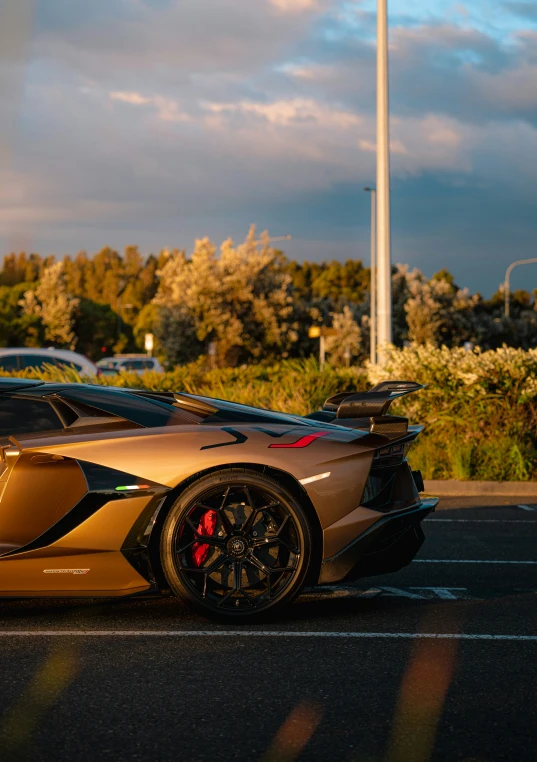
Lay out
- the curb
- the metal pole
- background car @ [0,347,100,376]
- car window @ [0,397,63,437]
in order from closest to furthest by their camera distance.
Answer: car window @ [0,397,63,437] < the curb < the metal pole < background car @ [0,347,100,376]

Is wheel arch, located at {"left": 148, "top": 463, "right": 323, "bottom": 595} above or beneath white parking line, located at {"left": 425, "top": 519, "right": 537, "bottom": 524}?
above

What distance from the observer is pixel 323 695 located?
4.41 metres

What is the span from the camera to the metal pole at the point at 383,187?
58.6 ft

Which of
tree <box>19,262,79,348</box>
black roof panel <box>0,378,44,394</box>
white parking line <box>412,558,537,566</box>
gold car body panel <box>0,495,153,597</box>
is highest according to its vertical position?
tree <box>19,262,79,348</box>

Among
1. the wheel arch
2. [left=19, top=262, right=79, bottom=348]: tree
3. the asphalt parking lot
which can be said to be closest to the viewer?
the asphalt parking lot

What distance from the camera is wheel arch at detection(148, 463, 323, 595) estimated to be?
5543 millimetres

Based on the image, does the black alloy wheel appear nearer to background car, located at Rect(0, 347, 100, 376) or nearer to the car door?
the car door

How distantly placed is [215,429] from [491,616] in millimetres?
1812

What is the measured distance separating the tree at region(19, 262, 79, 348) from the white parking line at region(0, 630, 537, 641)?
80.7m

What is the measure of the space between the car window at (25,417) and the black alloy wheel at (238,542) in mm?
891

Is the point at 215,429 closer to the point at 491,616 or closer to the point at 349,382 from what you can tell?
the point at 491,616

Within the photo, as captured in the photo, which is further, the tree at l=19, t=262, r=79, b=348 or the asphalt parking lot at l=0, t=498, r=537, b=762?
the tree at l=19, t=262, r=79, b=348

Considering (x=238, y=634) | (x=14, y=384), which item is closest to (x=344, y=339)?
(x=14, y=384)

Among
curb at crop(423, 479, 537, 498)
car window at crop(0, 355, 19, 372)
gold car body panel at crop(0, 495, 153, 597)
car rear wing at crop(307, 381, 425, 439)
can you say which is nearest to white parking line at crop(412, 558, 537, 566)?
car rear wing at crop(307, 381, 425, 439)
